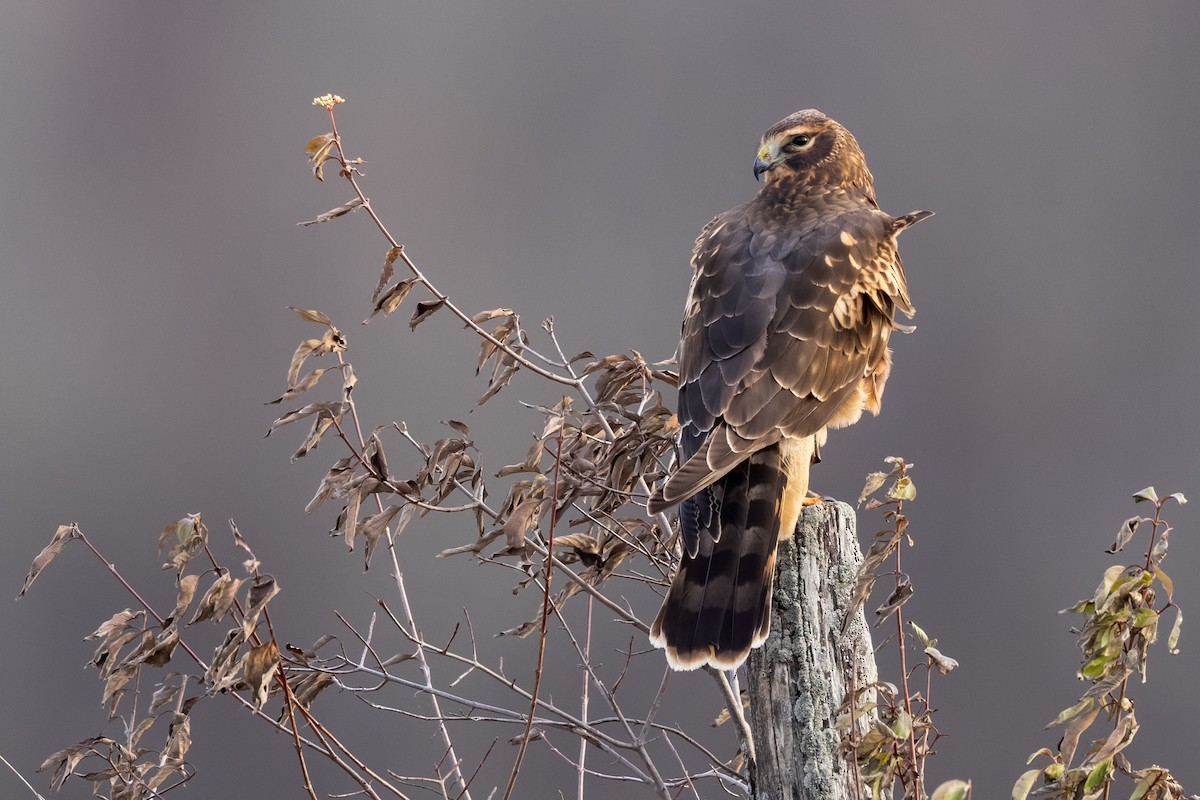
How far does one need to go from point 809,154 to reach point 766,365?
32.8 inches

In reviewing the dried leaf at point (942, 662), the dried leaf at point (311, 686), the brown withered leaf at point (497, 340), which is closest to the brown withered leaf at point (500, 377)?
the brown withered leaf at point (497, 340)

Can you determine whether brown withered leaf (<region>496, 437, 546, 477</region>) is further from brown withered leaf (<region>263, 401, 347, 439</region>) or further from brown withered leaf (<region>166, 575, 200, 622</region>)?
brown withered leaf (<region>166, 575, 200, 622</region>)

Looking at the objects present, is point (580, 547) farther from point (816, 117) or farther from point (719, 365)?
point (816, 117)

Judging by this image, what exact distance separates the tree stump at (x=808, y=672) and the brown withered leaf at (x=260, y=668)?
2.46 ft

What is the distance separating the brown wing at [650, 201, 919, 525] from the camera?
199 centimetres

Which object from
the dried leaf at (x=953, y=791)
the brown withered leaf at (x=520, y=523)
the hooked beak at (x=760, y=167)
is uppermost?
the hooked beak at (x=760, y=167)

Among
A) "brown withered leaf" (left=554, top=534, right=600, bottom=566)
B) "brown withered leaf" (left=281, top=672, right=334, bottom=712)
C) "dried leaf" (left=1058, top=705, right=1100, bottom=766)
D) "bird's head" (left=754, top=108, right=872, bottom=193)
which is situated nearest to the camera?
"dried leaf" (left=1058, top=705, right=1100, bottom=766)

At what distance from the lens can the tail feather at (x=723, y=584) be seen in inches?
68.7

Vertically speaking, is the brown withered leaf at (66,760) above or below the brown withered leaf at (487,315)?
below

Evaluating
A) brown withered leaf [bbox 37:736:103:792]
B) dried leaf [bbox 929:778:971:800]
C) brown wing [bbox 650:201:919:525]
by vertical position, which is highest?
brown wing [bbox 650:201:919:525]

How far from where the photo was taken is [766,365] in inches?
81.7

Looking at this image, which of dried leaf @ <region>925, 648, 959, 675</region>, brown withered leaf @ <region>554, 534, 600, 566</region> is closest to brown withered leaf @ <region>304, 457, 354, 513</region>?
brown withered leaf @ <region>554, 534, 600, 566</region>

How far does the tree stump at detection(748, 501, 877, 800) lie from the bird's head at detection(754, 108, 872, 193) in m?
1.10

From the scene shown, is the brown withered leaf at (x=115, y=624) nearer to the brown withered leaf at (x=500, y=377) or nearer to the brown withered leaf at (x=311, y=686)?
the brown withered leaf at (x=311, y=686)
